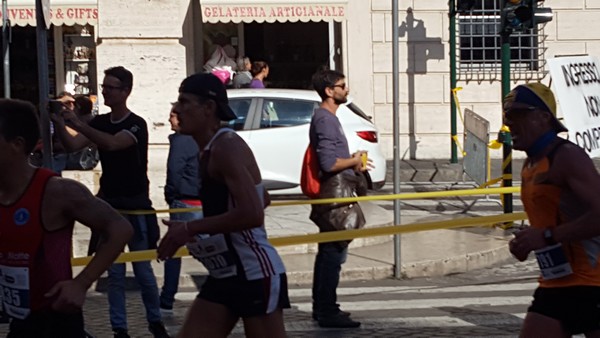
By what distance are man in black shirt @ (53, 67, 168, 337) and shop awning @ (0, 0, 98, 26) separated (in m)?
12.9

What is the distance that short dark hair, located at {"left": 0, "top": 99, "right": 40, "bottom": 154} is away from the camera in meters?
4.77

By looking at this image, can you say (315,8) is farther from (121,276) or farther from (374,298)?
(121,276)

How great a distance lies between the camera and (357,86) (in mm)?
22688

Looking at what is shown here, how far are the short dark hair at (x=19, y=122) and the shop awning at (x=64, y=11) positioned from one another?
53.5 feet

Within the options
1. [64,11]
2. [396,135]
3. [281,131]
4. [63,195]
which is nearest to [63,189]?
[63,195]

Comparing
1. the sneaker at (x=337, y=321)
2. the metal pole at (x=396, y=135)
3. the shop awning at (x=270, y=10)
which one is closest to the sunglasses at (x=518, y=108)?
the sneaker at (x=337, y=321)

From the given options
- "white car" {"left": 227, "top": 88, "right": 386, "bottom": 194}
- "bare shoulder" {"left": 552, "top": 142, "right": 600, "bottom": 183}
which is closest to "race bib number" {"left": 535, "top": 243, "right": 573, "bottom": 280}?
"bare shoulder" {"left": 552, "top": 142, "right": 600, "bottom": 183}

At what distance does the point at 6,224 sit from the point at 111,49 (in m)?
10.3

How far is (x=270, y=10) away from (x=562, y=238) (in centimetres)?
1618

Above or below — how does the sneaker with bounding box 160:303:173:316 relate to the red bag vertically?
below

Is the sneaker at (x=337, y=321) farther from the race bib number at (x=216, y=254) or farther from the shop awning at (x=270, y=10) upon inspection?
the shop awning at (x=270, y=10)

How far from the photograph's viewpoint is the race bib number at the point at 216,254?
18.1 feet

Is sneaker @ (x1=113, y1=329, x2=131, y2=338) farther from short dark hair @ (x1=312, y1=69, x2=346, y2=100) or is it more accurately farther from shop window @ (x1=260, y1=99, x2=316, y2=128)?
shop window @ (x1=260, y1=99, x2=316, y2=128)

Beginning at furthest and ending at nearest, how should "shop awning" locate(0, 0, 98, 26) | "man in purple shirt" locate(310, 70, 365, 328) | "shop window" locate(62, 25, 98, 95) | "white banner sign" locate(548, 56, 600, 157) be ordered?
"shop window" locate(62, 25, 98, 95)
"shop awning" locate(0, 0, 98, 26)
"man in purple shirt" locate(310, 70, 365, 328)
"white banner sign" locate(548, 56, 600, 157)
